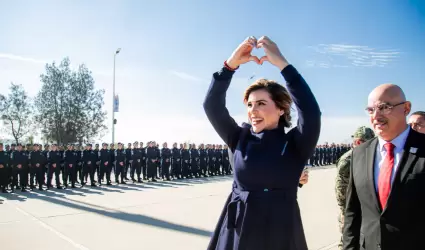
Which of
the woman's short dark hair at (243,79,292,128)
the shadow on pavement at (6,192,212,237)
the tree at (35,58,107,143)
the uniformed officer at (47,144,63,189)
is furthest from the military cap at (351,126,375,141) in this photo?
the tree at (35,58,107,143)

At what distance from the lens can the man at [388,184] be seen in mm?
1916

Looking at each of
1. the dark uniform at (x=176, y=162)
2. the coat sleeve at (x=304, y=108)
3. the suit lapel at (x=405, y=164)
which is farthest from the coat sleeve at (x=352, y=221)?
the dark uniform at (x=176, y=162)

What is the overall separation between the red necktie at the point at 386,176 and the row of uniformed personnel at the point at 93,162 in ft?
44.0

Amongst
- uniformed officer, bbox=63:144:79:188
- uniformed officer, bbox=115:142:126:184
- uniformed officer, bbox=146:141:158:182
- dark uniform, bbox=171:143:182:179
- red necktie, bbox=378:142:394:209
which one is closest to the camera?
red necktie, bbox=378:142:394:209

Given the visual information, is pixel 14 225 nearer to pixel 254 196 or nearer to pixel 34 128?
pixel 254 196

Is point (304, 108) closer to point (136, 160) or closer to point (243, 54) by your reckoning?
point (243, 54)

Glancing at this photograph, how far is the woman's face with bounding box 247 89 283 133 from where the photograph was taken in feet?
5.79

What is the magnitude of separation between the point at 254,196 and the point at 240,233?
0.20 meters

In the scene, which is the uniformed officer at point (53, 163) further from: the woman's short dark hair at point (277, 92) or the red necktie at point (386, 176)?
the red necktie at point (386, 176)

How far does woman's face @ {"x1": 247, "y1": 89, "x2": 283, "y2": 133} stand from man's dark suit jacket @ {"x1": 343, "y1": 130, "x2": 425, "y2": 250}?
2.91ft

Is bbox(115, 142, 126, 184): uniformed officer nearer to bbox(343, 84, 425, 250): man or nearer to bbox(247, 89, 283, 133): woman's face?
bbox(343, 84, 425, 250): man

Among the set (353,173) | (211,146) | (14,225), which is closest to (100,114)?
(211,146)

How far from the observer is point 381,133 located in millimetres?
2104

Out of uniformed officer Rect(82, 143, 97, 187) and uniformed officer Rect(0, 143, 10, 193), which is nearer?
uniformed officer Rect(0, 143, 10, 193)
